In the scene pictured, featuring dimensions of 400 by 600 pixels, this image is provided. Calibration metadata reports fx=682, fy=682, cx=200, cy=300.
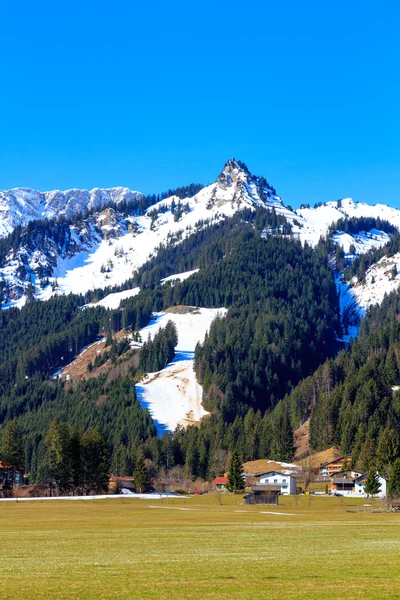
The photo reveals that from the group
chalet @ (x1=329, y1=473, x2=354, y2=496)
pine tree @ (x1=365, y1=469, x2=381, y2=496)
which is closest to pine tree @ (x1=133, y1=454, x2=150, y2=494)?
chalet @ (x1=329, y1=473, x2=354, y2=496)

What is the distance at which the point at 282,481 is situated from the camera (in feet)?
496

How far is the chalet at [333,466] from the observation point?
16750 cm

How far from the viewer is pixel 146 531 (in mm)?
52344

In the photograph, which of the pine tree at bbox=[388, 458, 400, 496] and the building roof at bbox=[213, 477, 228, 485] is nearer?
the pine tree at bbox=[388, 458, 400, 496]

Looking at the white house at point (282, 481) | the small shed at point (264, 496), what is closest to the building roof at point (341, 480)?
the white house at point (282, 481)

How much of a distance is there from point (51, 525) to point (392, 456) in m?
104

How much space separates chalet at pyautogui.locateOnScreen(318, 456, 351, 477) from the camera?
167500mm

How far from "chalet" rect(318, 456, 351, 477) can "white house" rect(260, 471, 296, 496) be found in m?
18.2

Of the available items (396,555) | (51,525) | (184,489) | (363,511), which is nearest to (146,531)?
(51,525)

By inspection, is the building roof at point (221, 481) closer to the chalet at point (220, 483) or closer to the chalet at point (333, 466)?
the chalet at point (220, 483)

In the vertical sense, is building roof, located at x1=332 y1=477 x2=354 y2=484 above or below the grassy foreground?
below

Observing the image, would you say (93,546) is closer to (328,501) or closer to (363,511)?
(363,511)

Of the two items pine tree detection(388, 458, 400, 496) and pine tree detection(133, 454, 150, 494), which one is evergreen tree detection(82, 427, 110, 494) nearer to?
pine tree detection(133, 454, 150, 494)

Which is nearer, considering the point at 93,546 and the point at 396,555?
the point at 396,555
